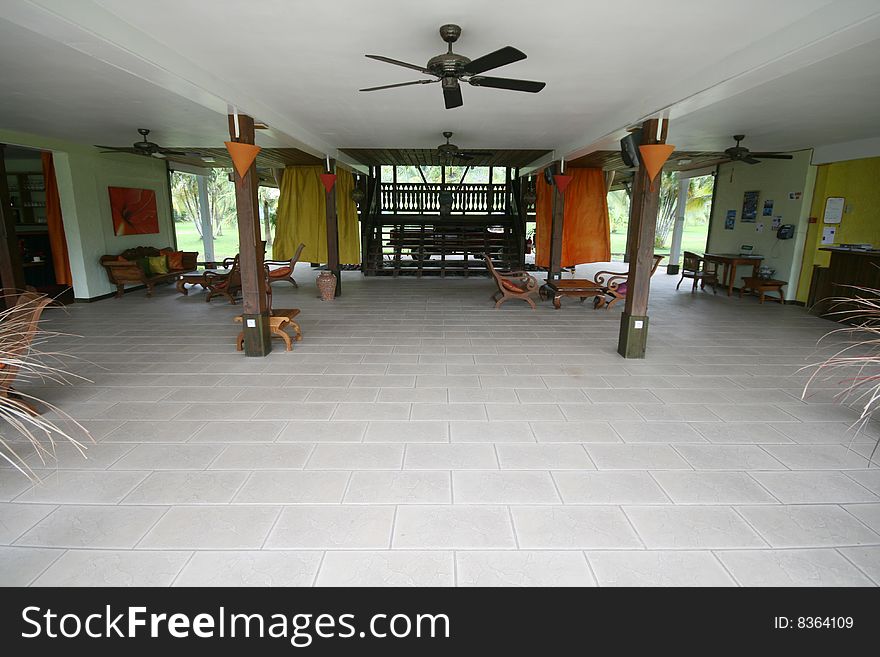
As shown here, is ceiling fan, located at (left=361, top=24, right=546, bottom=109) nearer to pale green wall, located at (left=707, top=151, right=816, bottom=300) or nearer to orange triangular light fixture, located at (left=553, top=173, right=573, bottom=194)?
orange triangular light fixture, located at (left=553, top=173, right=573, bottom=194)

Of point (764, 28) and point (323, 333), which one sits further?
point (323, 333)

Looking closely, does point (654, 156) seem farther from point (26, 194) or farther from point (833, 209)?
point (26, 194)

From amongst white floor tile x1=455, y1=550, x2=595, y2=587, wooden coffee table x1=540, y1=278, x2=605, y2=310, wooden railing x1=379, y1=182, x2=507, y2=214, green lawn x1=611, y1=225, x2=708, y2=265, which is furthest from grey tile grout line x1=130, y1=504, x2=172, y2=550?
green lawn x1=611, y1=225, x2=708, y2=265

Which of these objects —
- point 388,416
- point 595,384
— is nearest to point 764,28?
point 595,384

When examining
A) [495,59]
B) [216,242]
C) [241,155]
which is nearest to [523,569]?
[495,59]

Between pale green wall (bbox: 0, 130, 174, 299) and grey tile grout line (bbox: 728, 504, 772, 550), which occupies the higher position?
pale green wall (bbox: 0, 130, 174, 299)

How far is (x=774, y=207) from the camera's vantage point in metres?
8.44

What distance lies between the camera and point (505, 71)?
403 centimetres

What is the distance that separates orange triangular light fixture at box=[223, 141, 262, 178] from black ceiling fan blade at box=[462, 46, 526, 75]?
231 cm

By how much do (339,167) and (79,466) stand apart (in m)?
8.62

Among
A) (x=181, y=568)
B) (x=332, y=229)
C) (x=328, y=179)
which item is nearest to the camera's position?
(x=181, y=568)

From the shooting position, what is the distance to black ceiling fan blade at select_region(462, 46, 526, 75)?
2873 mm

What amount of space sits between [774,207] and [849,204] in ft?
3.73
